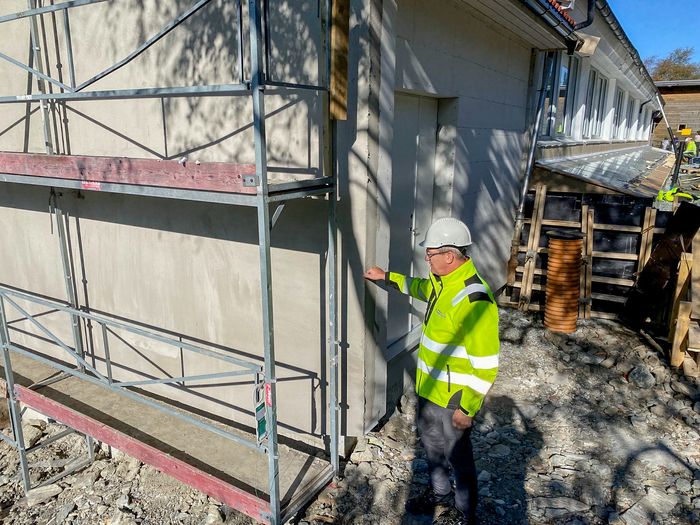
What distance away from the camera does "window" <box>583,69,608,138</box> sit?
12703mm

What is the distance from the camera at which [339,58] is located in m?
3.38

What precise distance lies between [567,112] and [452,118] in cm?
651

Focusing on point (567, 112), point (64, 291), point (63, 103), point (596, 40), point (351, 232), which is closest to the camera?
point (351, 232)

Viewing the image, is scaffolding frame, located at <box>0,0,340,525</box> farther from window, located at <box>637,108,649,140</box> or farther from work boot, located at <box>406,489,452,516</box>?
window, located at <box>637,108,649,140</box>

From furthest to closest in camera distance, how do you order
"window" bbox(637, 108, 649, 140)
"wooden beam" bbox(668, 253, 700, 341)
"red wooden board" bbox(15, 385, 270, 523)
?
"window" bbox(637, 108, 649, 140)
"wooden beam" bbox(668, 253, 700, 341)
"red wooden board" bbox(15, 385, 270, 523)

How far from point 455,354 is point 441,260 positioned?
2.00 feet

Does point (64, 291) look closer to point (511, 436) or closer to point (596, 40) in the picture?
point (511, 436)

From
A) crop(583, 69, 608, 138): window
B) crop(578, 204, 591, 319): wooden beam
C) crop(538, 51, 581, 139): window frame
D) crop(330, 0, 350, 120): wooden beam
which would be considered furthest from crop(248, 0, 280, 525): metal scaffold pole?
crop(583, 69, 608, 138): window

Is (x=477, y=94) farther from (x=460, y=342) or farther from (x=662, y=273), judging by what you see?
(x=460, y=342)

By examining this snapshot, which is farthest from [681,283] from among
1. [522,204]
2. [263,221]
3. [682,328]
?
[263,221]

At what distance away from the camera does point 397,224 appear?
191 inches

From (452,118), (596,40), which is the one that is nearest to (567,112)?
(596,40)

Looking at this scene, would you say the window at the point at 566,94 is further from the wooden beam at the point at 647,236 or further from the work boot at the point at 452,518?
the work boot at the point at 452,518

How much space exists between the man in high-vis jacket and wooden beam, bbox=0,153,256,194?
1333 mm
